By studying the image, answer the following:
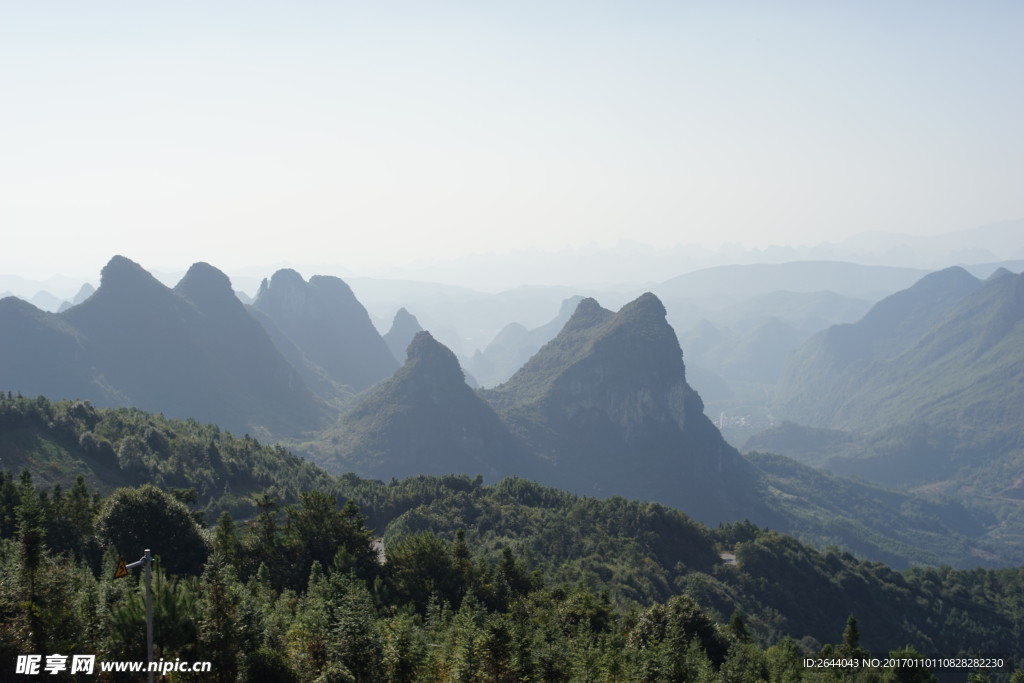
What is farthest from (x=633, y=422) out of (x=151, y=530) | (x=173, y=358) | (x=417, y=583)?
(x=151, y=530)

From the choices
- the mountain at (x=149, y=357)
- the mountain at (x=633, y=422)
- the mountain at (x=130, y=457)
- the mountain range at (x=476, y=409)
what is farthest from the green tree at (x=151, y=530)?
the mountain at (x=149, y=357)

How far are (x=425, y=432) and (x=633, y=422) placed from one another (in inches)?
2079

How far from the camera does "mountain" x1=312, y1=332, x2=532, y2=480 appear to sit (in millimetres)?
158875

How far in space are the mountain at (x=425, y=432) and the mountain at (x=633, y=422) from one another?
1184 cm

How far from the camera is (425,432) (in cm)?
16575

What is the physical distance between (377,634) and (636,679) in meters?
11.6

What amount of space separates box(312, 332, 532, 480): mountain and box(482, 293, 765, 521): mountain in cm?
1184

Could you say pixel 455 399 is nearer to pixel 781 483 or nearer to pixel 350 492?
pixel 350 492

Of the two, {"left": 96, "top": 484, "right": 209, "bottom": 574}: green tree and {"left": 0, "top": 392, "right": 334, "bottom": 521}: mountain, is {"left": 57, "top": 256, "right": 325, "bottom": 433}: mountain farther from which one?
{"left": 96, "top": 484, "right": 209, "bottom": 574}: green tree

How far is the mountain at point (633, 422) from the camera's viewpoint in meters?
168

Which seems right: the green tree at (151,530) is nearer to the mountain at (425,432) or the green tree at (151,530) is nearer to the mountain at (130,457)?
the mountain at (130,457)

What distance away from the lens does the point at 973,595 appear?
89938 mm

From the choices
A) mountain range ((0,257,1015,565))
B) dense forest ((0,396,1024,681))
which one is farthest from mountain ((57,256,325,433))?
dense forest ((0,396,1024,681))

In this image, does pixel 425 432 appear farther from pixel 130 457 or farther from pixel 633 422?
pixel 130 457
